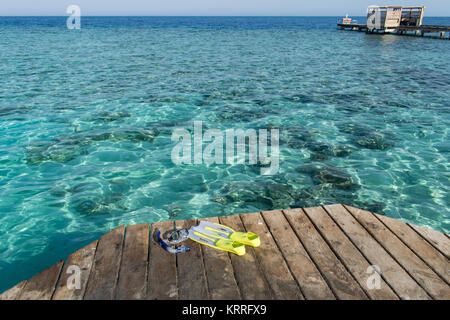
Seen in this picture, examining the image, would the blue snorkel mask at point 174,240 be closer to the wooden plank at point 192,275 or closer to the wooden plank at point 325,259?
the wooden plank at point 192,275

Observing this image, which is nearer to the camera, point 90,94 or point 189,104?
point 189,104

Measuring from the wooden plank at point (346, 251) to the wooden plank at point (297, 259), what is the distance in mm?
478

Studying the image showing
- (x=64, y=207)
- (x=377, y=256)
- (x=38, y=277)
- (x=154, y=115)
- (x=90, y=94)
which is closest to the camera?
(x=38, y=277)

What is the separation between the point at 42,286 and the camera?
4.16m

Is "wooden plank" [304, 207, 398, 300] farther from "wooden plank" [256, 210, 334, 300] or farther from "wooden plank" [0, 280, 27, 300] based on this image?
"wooden plank" [0, 280, 27, 300]

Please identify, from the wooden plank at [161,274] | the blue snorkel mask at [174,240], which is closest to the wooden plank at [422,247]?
the blue snorkel mask at [174,240]

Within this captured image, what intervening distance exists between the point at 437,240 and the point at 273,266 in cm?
280

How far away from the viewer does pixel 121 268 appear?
174 inches

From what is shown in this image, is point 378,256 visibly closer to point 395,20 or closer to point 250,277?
point 250,277

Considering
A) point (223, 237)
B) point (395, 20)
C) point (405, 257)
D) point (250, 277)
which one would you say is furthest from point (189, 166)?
point (395, 20)
